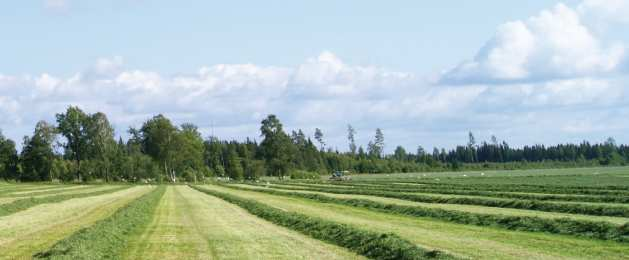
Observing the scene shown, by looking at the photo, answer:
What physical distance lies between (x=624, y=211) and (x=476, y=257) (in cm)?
1766

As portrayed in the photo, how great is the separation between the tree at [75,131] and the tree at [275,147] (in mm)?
42945

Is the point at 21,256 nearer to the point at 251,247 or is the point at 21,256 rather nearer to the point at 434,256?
the point at 251,247

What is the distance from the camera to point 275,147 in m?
190

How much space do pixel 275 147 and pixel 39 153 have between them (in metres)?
54.5

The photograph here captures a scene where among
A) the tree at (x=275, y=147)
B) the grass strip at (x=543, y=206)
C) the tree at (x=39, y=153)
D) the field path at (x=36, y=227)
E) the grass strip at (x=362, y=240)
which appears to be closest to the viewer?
the grass strip at (x=362, y=240)

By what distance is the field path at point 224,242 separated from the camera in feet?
76.9

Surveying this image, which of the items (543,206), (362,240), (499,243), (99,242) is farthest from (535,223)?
(99,242)

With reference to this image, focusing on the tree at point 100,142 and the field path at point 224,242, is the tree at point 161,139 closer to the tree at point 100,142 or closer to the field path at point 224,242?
the tree at point 100,142

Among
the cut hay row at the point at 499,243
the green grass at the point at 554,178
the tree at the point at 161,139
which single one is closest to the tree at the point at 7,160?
the tree at the point at 161,139

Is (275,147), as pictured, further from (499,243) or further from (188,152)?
(499,243)

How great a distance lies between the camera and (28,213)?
153ft

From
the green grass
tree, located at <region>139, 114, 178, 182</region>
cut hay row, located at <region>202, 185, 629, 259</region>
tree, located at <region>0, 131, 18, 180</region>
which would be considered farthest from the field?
tree, located at <region>0, 131, 18, 180</region>

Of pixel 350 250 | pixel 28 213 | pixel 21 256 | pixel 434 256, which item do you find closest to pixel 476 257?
pixel 434 256

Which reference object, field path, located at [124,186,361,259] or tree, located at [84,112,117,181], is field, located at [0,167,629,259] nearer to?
field path, located at [124,186,361,259]
